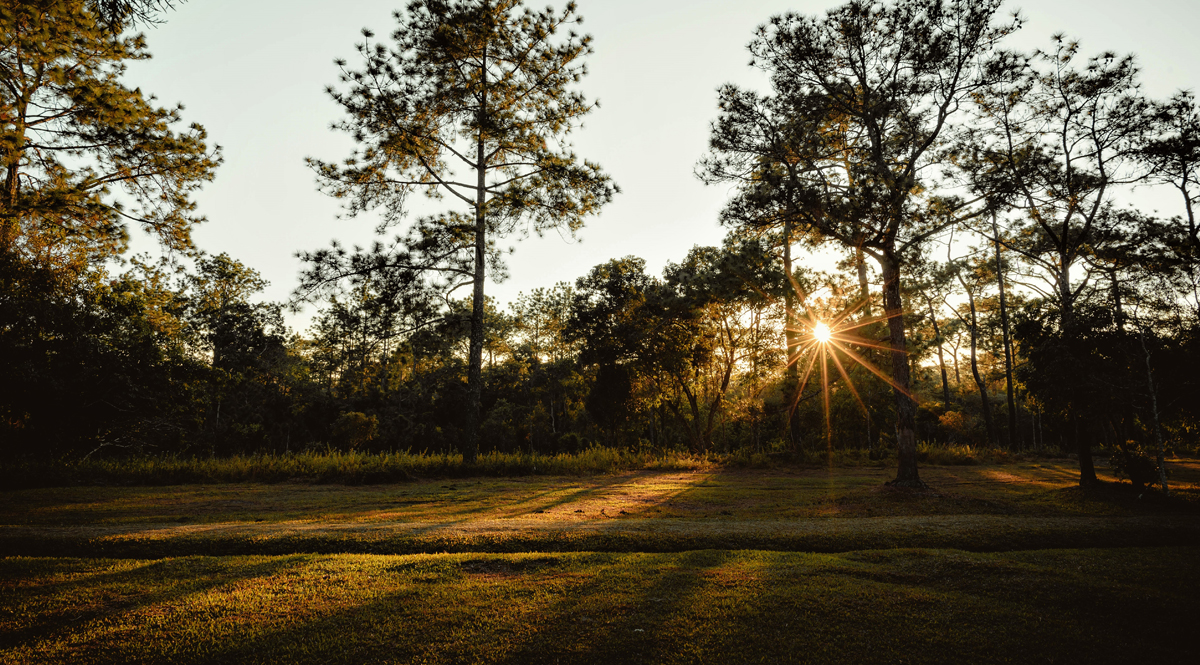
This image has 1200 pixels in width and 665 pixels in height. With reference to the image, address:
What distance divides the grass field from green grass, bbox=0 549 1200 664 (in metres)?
0.02

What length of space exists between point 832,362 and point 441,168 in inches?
800

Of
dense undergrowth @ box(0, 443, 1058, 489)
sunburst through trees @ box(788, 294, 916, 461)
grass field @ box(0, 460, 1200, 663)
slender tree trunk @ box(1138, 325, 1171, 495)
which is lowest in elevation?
dense undergrowth @ box(0, 443, 1058, 489)

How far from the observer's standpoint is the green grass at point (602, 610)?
3.48 metres

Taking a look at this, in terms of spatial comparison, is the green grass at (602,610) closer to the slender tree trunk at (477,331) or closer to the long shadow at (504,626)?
the long shadow at (504,626)

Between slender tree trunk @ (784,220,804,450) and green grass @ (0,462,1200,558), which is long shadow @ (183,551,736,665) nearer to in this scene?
green grass @ (0,462,1200,558)

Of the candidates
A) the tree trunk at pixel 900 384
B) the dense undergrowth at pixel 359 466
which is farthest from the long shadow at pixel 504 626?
the dense undergrowth at pixel 359 466

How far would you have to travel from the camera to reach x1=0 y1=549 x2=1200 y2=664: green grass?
11.4 feet

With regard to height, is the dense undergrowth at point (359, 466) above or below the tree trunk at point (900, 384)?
below

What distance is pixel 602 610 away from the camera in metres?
4.12

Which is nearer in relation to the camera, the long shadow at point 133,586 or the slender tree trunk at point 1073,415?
the long shadow at point 133,586

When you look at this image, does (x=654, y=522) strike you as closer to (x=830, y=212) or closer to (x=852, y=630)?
(x=852, y=630)

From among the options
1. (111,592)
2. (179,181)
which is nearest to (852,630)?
(111,592)

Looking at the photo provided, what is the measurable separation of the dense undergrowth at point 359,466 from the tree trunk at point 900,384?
26.1 ft

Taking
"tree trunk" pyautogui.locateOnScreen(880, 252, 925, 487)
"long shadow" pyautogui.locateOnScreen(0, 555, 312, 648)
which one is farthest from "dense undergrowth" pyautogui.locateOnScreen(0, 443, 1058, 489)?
"long shadow" pyautogui.locateOnScreen(0, 555, 312, 648)
